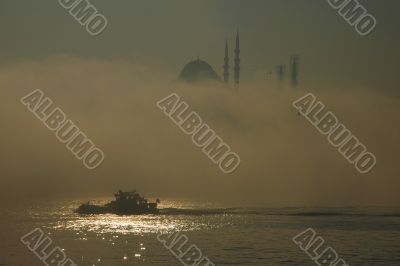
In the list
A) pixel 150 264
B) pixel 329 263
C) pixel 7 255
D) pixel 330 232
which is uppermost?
pixel 330 232

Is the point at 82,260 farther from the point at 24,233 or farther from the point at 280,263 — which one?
the point at 24,233

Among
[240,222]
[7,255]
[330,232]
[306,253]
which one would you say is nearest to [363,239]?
[330,232]

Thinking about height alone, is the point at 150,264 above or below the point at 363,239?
below

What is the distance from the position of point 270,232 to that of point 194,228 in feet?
71.1

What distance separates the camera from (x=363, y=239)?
14550 centimetres

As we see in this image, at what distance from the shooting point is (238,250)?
124m

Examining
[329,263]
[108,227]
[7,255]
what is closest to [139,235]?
[108,227]

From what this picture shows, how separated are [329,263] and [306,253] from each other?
39.4ft

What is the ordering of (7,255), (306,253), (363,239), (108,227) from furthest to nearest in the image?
1. (108,227)
2. (363,239)
3. (306,253)
4. (7,255)

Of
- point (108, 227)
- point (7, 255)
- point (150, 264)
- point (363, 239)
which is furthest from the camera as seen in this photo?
point (108, 227)

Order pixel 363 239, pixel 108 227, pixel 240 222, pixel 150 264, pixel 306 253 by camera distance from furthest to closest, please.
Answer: pixel 240 222 < pixel 108 227 < pixel 363 239 < pixel 306 253 < pixel 150 264

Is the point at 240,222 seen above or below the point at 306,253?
above

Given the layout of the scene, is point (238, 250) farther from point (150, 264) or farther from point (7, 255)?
point (7, 255)

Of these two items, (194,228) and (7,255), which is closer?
(7,255)
